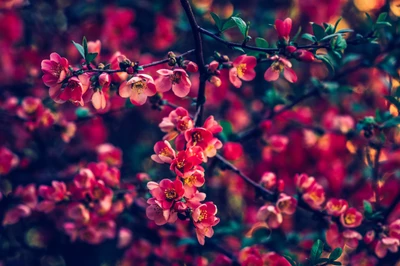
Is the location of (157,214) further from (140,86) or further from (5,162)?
(5,162)

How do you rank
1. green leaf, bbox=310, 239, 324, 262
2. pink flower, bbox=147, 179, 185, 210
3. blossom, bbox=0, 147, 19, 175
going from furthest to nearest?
blossom, bbox=0, 147, 19, 175, green leaf, bbox=310, 239, 324, 262, pink flower, bbox=147, 179, 185, 210

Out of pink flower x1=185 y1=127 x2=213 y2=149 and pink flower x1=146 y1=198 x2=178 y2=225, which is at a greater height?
pink flower x1=185 y1=127 x2=213 y2=149

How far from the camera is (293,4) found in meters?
2.29

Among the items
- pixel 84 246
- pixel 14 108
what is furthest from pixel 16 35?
pixel 84 246

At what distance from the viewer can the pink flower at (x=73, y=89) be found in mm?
991

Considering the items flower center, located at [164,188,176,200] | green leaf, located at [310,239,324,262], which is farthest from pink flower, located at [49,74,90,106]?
green leaf, located at [310,239,324,262]

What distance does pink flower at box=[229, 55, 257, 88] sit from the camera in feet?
3.59

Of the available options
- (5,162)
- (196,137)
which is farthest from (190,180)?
(5,162)

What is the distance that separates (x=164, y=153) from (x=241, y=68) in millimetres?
297

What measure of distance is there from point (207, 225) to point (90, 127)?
1224 millimetres

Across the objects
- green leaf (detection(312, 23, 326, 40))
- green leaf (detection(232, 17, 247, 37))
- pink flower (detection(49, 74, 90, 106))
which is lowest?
pink flower (detection(49, 74, 90, 106))

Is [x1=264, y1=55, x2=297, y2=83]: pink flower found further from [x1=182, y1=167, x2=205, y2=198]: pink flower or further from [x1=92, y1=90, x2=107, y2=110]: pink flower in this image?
[x1=92, y1=90, x2=107, y2=110]: pink flower

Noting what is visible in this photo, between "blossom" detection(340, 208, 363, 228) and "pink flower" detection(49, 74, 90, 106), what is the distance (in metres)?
0.76

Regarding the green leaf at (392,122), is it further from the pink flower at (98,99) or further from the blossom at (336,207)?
the pink flower at (98,99)
